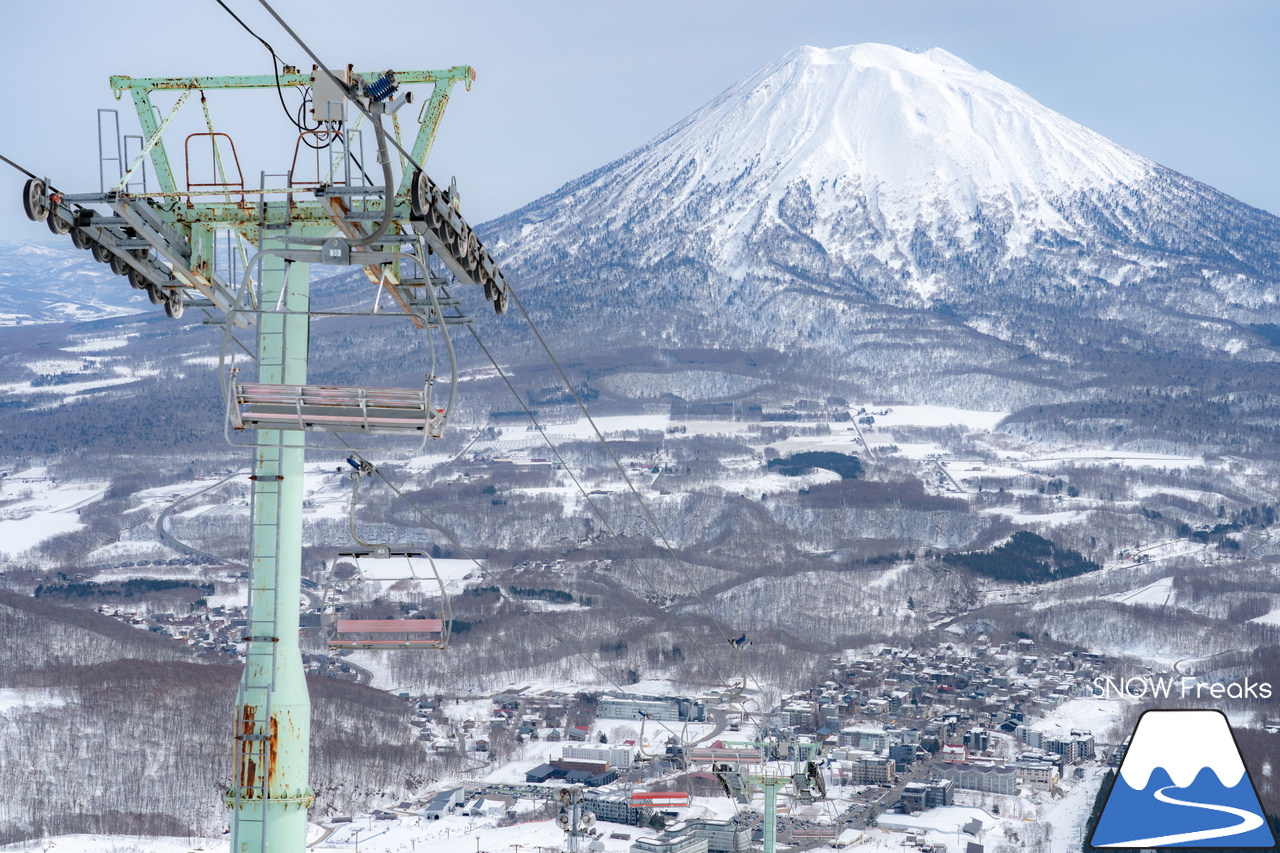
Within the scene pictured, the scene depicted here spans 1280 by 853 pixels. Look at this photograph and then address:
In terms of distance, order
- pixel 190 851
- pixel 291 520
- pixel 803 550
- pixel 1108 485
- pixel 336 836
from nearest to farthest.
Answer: pixel 291 520 → pixel 190 851 → pixel 336 836 → pixel 803 550 → pixel 1108 485

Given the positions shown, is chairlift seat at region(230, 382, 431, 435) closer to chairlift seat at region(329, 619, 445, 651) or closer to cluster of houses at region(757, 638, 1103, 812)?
chairlift seat at region(329, 619, 445, 651)

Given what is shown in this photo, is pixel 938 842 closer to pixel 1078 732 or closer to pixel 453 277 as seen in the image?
pixel 1078 732

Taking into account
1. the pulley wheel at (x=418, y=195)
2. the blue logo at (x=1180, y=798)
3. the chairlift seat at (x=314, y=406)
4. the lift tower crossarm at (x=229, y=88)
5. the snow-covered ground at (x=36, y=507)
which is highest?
the snow-covered ground at (x=36, y=507)

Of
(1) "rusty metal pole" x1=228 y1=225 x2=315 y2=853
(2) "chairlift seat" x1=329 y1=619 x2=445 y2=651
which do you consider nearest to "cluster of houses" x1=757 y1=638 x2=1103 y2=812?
(2) "chairlift seat" x1=329 y1=619 x2=445 y2=651

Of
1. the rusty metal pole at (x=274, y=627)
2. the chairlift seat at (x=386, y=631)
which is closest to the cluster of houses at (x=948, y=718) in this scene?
the chairlift seat at (x=386, y=631)

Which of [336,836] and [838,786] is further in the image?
[838,786]

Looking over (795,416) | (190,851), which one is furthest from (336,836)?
(795,416)

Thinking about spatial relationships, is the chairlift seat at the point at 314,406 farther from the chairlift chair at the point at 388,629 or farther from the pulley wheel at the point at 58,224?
the chairlift chair at the point at 388,629
